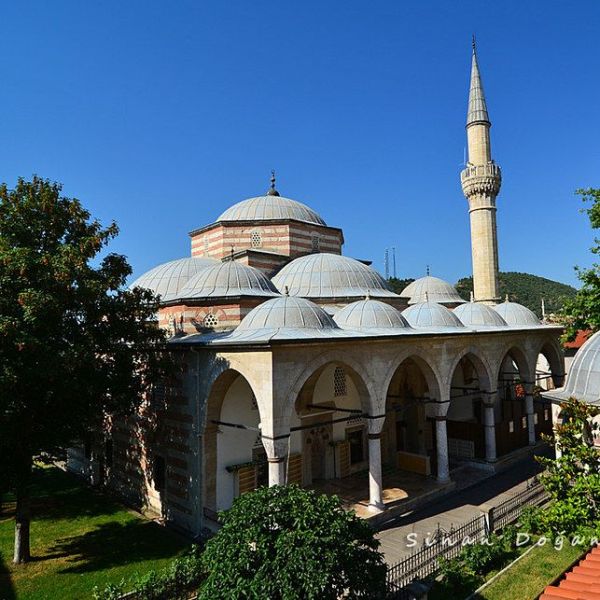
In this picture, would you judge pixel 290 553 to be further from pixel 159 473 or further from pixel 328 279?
pixel 328 279

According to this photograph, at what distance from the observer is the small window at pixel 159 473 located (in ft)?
40.3

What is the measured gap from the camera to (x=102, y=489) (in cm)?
1446

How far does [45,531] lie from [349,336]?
8.67 metres

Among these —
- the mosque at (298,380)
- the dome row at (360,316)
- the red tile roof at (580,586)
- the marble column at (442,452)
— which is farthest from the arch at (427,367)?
the red tile roof at (580,586)

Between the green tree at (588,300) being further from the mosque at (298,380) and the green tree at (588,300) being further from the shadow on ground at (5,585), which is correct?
the shadow on ground at (5,585)

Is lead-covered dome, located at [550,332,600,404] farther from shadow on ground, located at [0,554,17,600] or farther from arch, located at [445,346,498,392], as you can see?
shadow on ground, located at [0,554,17,600]

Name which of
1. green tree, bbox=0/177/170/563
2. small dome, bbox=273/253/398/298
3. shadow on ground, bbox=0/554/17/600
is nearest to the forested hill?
small dome, bbox=273/253/398/298

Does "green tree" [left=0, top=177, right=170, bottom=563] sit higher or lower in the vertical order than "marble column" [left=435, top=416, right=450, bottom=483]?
higher

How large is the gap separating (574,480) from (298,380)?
539 centimetres

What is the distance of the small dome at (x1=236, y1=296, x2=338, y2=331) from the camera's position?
11.0 metres

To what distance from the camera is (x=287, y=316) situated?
36.3ft

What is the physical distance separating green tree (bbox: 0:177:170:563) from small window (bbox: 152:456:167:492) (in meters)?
2.79

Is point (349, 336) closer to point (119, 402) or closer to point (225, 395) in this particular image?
point (225, 395)

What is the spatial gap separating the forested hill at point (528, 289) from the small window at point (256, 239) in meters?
49.2
